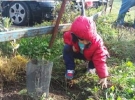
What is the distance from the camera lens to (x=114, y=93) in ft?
10.6

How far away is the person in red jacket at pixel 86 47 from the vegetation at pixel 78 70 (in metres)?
0.13

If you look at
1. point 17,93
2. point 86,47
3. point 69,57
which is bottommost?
point 17,93

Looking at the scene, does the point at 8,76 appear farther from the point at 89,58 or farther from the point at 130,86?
the point at 130,86

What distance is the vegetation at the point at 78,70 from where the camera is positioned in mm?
3275

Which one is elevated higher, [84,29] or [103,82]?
[84,29]

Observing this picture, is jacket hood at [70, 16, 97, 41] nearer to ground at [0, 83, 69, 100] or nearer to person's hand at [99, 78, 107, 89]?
person's hand at [99, 78, 107, 89]

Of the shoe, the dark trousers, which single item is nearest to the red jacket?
the dark trousers

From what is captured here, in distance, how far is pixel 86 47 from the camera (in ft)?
11.5

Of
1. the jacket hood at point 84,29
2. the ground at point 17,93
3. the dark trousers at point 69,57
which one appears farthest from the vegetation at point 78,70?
the jacket hood at point 84,29

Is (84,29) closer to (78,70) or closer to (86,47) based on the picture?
(86,47)

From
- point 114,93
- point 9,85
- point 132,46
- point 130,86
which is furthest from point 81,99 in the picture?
point 132,46

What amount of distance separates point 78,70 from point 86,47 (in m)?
0.50

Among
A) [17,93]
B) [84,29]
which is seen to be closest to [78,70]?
[84,29]

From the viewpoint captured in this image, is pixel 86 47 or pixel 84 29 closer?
pixel 84 29
